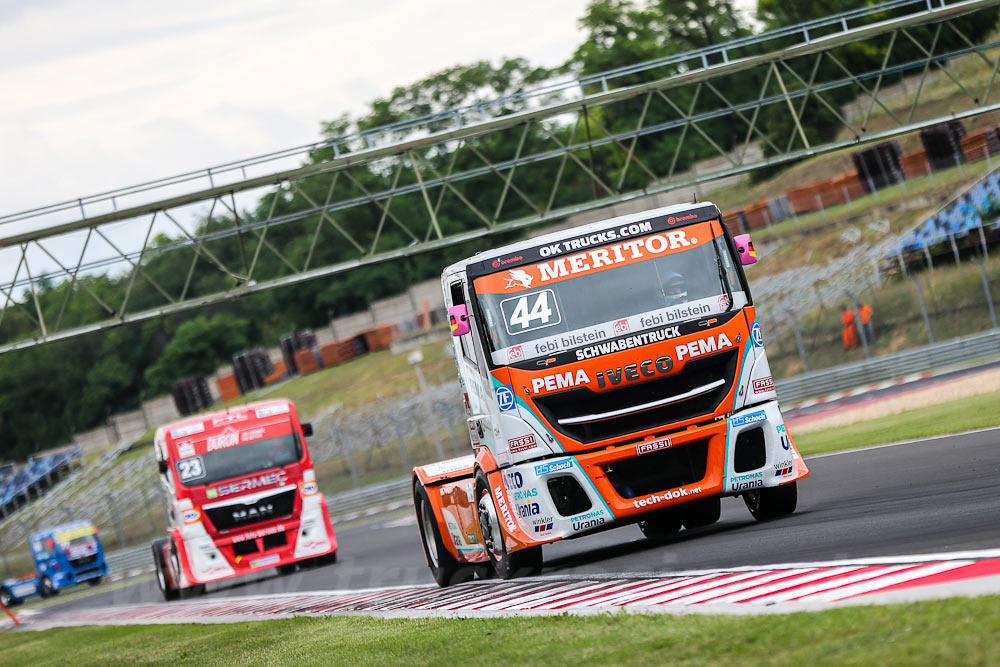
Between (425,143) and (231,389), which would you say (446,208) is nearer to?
(231,389)

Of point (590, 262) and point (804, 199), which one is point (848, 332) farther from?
point (590, 262)

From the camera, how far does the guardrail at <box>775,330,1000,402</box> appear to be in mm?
31016

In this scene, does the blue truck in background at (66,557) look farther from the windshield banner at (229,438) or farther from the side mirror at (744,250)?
the side mirror at (744,250)

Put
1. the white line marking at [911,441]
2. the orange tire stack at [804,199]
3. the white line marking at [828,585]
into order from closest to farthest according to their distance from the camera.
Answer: the white line marking at [828,585] < the white line marking at [911,441] < the orange tire stack at [804,199]

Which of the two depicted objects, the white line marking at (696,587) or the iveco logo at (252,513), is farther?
the iveco logo at (252,513)

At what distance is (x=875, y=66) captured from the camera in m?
67.7

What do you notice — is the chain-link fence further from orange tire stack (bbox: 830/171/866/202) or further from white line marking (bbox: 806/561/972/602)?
white line marking (bbox: 806/561/972/602)

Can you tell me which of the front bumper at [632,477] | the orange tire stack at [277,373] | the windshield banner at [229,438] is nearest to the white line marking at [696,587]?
the front bumper at [632,477]

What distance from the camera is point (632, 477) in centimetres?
1109

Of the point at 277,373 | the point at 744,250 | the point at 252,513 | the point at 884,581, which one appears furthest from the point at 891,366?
the point at 277,373

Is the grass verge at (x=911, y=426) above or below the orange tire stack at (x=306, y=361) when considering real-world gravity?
below

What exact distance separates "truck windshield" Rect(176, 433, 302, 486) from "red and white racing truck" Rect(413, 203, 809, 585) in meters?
11.8

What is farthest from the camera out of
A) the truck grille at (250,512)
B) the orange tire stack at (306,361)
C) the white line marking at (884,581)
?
the orange tire stack at (306,361)

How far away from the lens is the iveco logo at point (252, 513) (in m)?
22.2
